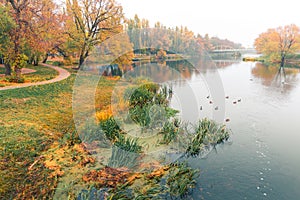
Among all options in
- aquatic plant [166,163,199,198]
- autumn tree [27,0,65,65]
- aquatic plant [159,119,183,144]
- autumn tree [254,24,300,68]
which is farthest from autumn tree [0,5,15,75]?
autumn tree [254,24,300,68]

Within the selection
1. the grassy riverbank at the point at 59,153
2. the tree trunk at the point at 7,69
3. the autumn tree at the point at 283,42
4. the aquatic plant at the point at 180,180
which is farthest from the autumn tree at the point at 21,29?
the autumn tree at the point at 283,42

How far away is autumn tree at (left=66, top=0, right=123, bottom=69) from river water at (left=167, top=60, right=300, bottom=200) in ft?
38.3

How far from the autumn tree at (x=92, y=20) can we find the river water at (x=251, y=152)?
11669 millimetres

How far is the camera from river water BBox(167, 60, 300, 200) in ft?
20.7

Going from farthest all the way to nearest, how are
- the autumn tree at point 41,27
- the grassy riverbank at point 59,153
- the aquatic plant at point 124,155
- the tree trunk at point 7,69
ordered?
1. the tree trunk at point 7,69
2. the autumn tree at point 41,27
3. the aquatic plant at point 124,155
4. the grassy riverbank at point 59,153

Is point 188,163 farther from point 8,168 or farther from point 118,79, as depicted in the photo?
point 118,79

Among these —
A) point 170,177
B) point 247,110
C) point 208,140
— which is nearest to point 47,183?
point 170,177

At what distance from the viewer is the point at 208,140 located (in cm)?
905

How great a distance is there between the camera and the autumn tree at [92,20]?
73.2 feet

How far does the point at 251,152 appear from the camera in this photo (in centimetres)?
852

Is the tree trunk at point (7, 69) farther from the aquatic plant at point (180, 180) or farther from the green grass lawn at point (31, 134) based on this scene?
the aquatic plant at point (180, 180)

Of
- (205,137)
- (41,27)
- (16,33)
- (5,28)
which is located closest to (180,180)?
(205,137)

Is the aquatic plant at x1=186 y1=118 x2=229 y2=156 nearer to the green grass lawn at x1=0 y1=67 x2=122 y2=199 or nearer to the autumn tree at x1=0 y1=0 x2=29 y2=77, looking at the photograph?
the green grass lawn at x1=0 y1=67 x2=122 y2=199

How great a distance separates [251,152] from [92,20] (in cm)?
2098
